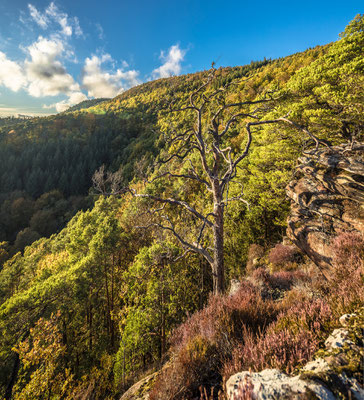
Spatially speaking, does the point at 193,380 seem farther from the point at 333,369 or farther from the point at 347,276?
the point at 347,276

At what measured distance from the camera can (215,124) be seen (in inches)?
227

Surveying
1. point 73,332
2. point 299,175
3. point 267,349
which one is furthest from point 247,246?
point 73,332

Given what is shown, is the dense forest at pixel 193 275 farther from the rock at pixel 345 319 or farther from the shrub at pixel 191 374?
the rock at pixel 345 319

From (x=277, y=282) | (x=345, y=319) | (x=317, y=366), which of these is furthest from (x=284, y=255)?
(x=317, y=366)

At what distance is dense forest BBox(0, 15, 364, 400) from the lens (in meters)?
3.02

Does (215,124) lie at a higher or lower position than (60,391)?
higher

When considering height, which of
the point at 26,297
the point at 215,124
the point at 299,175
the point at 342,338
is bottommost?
the point at 26,297

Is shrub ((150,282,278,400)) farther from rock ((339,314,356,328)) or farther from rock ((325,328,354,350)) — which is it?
rock ((339,314,356,328))

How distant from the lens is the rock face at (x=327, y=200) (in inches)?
236

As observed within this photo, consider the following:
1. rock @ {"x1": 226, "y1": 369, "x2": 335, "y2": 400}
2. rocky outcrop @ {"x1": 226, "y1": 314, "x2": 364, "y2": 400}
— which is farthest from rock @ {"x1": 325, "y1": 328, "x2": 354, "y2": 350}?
rock @ {"x1": 226, "y1": 369, "x2": 335, "y2": 400}

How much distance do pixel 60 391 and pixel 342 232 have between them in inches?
804

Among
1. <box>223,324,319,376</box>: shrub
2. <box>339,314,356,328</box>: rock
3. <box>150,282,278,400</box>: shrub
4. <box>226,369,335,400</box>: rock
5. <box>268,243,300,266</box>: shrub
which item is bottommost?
<box>268,243,300,266</box>: shrub

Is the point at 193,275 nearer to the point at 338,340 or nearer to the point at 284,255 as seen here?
the point at 284,255

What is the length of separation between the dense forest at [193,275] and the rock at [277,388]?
377mm
